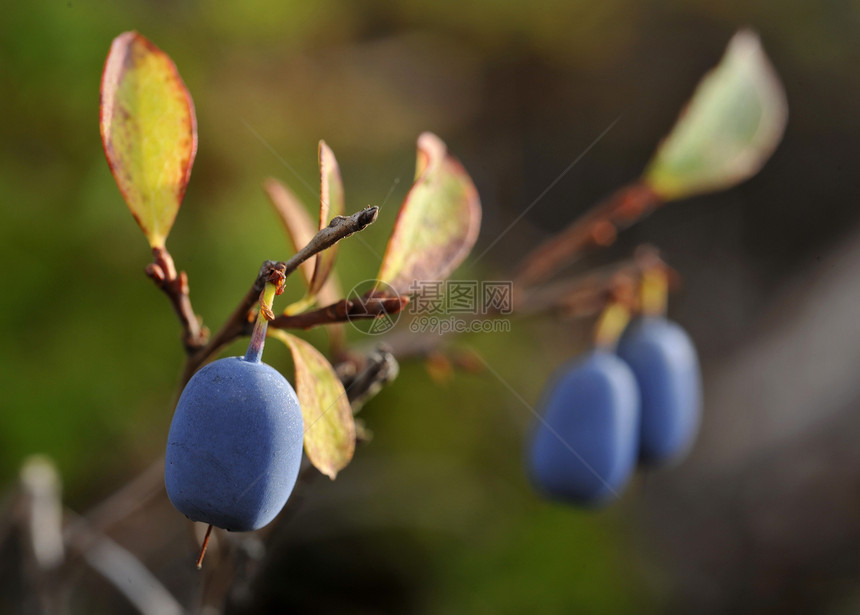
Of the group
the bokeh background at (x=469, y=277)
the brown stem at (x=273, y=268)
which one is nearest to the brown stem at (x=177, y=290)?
the brown stem at (x=273, y=268)

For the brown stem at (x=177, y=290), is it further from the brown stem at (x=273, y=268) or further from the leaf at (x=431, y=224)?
the leaf at (x=431, y=224)

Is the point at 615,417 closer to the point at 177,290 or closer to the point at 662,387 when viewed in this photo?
the point at 662,387

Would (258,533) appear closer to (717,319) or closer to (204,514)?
(204,514)

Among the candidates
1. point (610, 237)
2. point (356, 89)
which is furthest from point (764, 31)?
point (610, 237)

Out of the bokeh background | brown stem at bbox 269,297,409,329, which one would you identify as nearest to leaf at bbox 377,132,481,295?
brown stem at bbox 269,297,409,329

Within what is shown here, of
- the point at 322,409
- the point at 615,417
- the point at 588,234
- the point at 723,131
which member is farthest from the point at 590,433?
the point at 322,409

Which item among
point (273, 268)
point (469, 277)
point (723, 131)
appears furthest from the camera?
point (469, 277)
